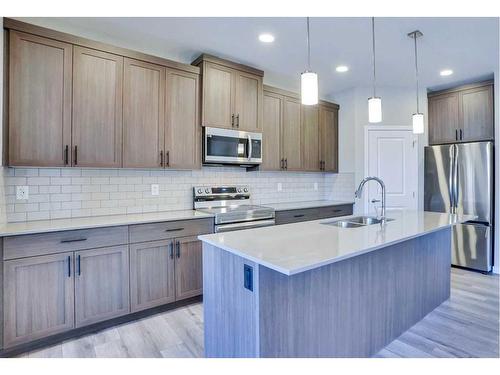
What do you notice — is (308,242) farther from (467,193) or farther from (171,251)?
(467,193)

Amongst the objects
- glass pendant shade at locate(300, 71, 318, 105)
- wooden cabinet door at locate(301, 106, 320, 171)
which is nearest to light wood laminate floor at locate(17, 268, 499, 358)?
glass pendant shade at locate(300, 71, 318, 105)

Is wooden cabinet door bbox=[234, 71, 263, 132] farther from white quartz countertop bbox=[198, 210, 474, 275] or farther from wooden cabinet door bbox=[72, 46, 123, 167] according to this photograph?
white quartz countertop bbox=[198, 210, 474, 275]

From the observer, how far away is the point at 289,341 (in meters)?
1.55

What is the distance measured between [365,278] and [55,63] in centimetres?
285

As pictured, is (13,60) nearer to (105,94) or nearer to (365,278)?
(105,94)

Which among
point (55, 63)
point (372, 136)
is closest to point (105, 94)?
point (55, 63)

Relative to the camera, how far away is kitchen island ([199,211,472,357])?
146cm

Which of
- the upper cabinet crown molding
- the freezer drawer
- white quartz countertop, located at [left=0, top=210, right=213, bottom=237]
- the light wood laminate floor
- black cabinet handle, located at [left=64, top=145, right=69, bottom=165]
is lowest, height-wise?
the light wood laminate floor

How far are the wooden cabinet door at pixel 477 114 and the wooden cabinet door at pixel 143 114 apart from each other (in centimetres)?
397

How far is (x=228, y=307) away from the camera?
1.65 m

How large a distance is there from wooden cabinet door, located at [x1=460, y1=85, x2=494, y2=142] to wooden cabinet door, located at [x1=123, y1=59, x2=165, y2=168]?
397 cm

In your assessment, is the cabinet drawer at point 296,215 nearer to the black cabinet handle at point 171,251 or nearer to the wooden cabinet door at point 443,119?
the black cabinet handle at point 171,251

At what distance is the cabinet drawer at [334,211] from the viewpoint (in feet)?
13.5

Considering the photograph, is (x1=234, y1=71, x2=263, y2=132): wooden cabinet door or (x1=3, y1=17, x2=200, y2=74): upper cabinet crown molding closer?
(x1=3, y1=17, x2=200, y2=74): upper cabinet crown molding
